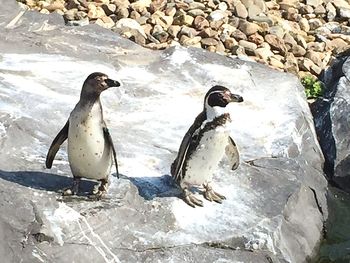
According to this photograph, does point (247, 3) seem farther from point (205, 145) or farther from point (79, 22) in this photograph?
point (205, 145)

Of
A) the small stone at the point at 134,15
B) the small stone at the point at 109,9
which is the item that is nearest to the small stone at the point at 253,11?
the small stone at the point at 134,15

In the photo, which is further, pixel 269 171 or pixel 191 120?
pixel 191 120

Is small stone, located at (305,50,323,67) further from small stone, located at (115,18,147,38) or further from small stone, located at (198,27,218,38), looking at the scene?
small stone, located at (115,18,147,38)

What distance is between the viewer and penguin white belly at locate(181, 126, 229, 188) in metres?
5.28

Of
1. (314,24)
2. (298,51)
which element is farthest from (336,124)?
(314,24)

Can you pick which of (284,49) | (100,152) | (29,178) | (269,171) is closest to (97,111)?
(100,152)

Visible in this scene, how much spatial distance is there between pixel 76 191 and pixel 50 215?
256 millimetres

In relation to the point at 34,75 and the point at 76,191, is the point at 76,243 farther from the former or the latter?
the point at 34,75

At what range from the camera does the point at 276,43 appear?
28.1 feet

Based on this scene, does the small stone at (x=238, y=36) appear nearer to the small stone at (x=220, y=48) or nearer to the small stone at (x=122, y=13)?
the small stone at (x=220, y=48)

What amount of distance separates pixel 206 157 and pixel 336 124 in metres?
2.15

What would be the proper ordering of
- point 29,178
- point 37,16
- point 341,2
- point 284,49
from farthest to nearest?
point 341,2
point 284,49
point 37,16
point 29,178

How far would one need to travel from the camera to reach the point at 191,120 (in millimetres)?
6582

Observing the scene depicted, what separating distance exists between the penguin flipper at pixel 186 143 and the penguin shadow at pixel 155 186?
99 millimetres
